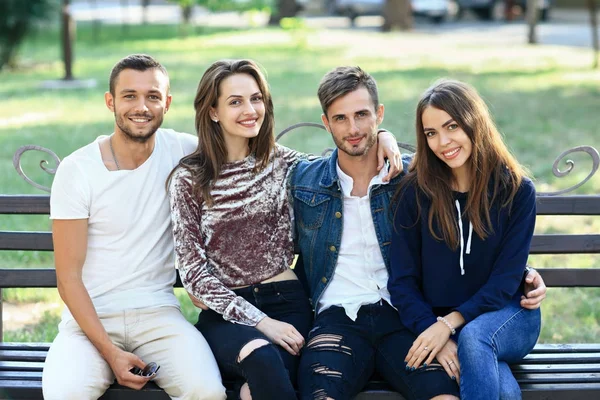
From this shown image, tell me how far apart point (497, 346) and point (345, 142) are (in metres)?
1.06

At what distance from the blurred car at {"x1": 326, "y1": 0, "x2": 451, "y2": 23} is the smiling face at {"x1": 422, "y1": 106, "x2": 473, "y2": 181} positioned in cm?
2981

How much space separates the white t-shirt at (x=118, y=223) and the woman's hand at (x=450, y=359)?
45.8 inches

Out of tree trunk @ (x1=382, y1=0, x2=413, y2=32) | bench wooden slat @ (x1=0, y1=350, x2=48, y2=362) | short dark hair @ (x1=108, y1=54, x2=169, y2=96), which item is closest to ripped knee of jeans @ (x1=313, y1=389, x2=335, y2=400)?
bench wooden slat @ (x1=0, y1=350, x2=48, y2=362)

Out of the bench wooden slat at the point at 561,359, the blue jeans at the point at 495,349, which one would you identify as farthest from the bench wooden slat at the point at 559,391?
the bench wooden slat at the point at 561,359

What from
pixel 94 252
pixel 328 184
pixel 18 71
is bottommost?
pixel 18 71

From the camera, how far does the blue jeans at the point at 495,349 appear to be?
3.21 metres

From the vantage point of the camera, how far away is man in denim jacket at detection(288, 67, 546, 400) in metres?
3.55

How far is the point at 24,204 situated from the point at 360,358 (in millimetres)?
1757

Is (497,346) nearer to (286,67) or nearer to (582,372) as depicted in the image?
(582,372)

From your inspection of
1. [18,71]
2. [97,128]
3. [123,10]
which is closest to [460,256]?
[97,128]

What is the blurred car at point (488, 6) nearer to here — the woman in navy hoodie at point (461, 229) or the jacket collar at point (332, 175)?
the jacket collar at point (332, 175)

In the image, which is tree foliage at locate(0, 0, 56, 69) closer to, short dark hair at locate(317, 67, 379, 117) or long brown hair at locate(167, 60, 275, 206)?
long brown hair at locate(167, 60, 275, 206)

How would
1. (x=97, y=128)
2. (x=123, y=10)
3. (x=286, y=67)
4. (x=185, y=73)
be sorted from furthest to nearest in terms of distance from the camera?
(x=123, y=10)
(x=286, y=67)
(x=185, y=73)
(x=97, y=128)

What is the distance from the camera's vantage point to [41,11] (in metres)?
19.2
